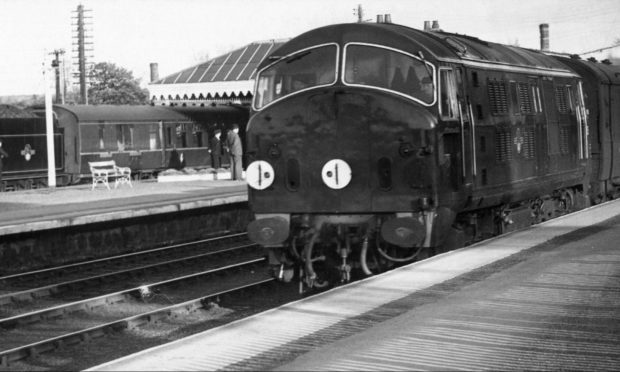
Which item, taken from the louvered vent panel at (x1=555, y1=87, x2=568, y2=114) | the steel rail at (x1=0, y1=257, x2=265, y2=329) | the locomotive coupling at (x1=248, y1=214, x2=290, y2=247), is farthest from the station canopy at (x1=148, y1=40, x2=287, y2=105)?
the locomotive coupling at (x1=248, y1=214, x2=290, y2=247)

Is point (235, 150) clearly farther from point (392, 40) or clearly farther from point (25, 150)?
point (392, 40)

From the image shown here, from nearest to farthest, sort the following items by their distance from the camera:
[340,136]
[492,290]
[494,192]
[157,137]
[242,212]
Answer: [492,290], [340,136], [494,192], [242,212], [157,137]

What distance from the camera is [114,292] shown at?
52.5 ft

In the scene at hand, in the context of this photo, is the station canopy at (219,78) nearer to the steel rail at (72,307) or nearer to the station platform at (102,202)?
the station platform at (102,202)

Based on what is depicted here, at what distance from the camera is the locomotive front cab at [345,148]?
1259 cm

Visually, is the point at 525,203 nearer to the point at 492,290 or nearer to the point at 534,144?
the point at 534,144

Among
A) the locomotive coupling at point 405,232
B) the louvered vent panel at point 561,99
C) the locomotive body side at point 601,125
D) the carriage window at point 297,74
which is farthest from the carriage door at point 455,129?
the locomotive body side at point 601,125

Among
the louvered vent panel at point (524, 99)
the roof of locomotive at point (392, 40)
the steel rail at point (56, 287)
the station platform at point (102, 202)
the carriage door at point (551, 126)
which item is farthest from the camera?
the station platform at point (102, 202)

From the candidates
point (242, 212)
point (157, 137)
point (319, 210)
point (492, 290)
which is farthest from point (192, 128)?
point (492, 290)

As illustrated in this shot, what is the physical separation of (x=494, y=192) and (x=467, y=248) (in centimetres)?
134

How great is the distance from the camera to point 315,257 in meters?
13.3

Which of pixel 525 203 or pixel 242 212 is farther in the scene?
pixel 242 212

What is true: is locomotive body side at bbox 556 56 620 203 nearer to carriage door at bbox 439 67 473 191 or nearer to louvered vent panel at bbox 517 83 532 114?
louvered vent panel at bbox 517 83 532 114

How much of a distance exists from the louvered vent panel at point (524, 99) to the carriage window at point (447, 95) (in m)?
3.13
